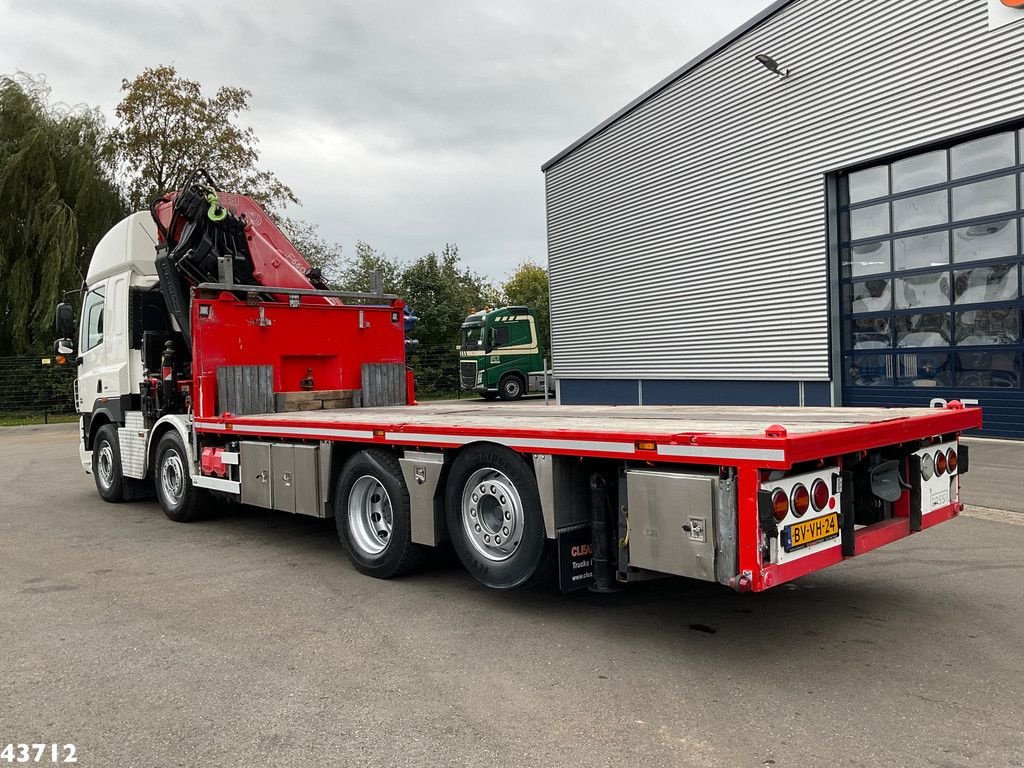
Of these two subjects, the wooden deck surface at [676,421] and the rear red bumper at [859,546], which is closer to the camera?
the rear red bumper at [859,546]

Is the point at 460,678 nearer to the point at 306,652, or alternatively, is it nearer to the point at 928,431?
the point at 306,652

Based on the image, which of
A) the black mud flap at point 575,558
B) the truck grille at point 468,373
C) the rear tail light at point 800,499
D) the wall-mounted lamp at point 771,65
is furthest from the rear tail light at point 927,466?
the truck grille at point 468,373

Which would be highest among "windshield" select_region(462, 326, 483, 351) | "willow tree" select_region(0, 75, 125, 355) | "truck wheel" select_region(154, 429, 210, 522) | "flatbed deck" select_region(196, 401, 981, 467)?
"willow tree" select_region(0, 75, 125, 355)

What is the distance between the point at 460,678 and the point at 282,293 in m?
5.75

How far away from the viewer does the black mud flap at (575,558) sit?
4484 mm

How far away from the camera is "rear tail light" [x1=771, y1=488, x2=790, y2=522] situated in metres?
3.68

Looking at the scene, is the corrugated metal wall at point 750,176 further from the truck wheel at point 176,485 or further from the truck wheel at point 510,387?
the truck wheel at point 176,485

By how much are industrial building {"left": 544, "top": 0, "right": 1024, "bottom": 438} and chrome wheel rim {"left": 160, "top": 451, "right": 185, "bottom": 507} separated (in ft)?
37.7

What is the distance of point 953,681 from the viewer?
3830mm

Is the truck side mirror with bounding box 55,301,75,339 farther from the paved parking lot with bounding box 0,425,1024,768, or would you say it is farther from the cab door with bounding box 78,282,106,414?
the paved parking lot with bounding box 0,425,1024,768

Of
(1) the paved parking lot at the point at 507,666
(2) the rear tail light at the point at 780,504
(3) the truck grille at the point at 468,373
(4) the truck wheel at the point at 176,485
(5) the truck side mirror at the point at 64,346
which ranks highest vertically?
(5) the truck side mirror at the point at 64,346

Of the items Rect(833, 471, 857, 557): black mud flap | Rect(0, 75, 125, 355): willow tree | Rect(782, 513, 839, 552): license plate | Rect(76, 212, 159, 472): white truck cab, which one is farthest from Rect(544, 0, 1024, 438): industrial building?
Rect(0, 75, 125, 355): willow tree

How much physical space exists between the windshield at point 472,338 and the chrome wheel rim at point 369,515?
22455 mm

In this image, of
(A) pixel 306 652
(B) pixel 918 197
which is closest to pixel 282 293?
(A) pixel 306 652
